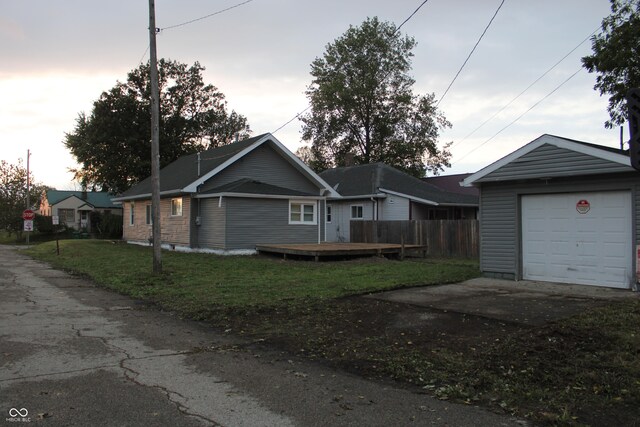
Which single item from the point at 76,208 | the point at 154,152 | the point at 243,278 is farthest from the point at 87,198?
the point at 243,278

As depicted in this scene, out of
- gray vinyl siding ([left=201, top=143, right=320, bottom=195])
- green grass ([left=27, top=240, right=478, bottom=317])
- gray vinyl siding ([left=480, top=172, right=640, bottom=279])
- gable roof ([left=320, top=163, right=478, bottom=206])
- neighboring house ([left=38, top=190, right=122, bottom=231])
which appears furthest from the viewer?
neighboring house ([left=38, top=190, right=122, bottom=231])

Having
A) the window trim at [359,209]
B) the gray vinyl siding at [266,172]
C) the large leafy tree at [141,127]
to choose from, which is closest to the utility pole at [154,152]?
the gray vinyl siding at [266,172]

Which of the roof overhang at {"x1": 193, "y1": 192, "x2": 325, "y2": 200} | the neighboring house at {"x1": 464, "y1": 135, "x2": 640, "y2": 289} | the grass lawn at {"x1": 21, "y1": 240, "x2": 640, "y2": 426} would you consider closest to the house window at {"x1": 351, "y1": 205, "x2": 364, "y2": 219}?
the roof overhang at {"x1": 193, "y1": 192, "x2": 325, "y2": 200}

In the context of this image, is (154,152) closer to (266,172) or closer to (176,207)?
(266,172)

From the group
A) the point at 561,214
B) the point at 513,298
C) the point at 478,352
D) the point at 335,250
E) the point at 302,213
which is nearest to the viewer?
the point at 478,352

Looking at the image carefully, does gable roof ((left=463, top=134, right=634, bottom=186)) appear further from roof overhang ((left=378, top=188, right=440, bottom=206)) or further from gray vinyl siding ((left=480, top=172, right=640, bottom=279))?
roof overhang ((left=378, top=188, right=440, bottom=206))

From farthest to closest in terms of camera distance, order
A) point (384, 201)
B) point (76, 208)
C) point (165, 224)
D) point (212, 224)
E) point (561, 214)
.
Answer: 1. point (76, 208)
2. point (384, 201)
3. point (165, 224)
4. point (212, 224)
5. point (561, 214)

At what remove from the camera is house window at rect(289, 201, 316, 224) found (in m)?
22.9

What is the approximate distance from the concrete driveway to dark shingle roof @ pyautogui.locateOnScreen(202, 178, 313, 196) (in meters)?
11.4

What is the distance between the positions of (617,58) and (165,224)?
20893 millimetres

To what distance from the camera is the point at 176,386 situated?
194 inches

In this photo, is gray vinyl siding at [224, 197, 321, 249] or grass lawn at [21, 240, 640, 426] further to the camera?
gray vinyl siding at [224, 197, 321, 249]

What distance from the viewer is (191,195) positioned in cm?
2225

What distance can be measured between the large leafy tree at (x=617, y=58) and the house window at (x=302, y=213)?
12.9m
